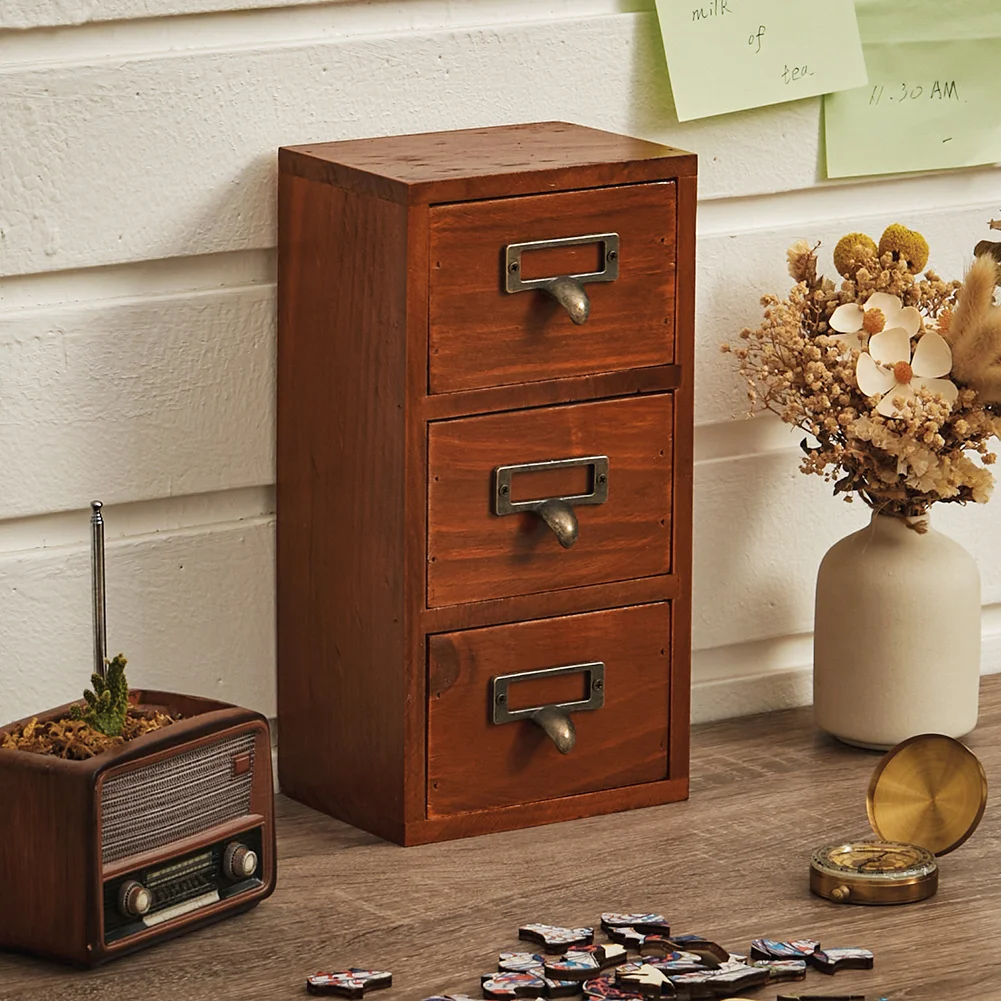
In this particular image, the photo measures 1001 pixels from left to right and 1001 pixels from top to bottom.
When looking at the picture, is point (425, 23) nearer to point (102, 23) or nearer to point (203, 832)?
point (102, 23)

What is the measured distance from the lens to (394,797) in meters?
1.33

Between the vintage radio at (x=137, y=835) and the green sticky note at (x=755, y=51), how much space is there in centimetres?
57

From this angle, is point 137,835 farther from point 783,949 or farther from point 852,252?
point 852,252

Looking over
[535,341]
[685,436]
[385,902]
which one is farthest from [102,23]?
[385,902]

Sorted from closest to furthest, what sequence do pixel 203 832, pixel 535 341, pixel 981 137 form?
pixel 203 832 < pixel 535 341 < pixel 981 137

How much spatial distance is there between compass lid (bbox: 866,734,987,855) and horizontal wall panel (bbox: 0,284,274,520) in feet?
1.46

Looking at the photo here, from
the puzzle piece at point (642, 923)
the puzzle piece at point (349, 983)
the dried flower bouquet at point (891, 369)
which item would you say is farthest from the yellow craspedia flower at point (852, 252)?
the puzzle piece at point (349, 983)

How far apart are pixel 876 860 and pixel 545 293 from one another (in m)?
0.39

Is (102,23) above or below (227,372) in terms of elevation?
above

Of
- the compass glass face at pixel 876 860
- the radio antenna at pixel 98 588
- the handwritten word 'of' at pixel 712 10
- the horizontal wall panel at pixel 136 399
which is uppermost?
the handwritten word 'of' at pixel 712 10

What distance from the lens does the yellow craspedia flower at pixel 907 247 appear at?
1.46 metres

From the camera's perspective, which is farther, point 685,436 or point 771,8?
point 771,8

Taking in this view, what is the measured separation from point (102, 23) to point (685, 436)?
17.5 inches

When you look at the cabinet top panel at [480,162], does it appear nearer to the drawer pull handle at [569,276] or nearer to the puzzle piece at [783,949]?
the drawer pull handle at [569,276]
